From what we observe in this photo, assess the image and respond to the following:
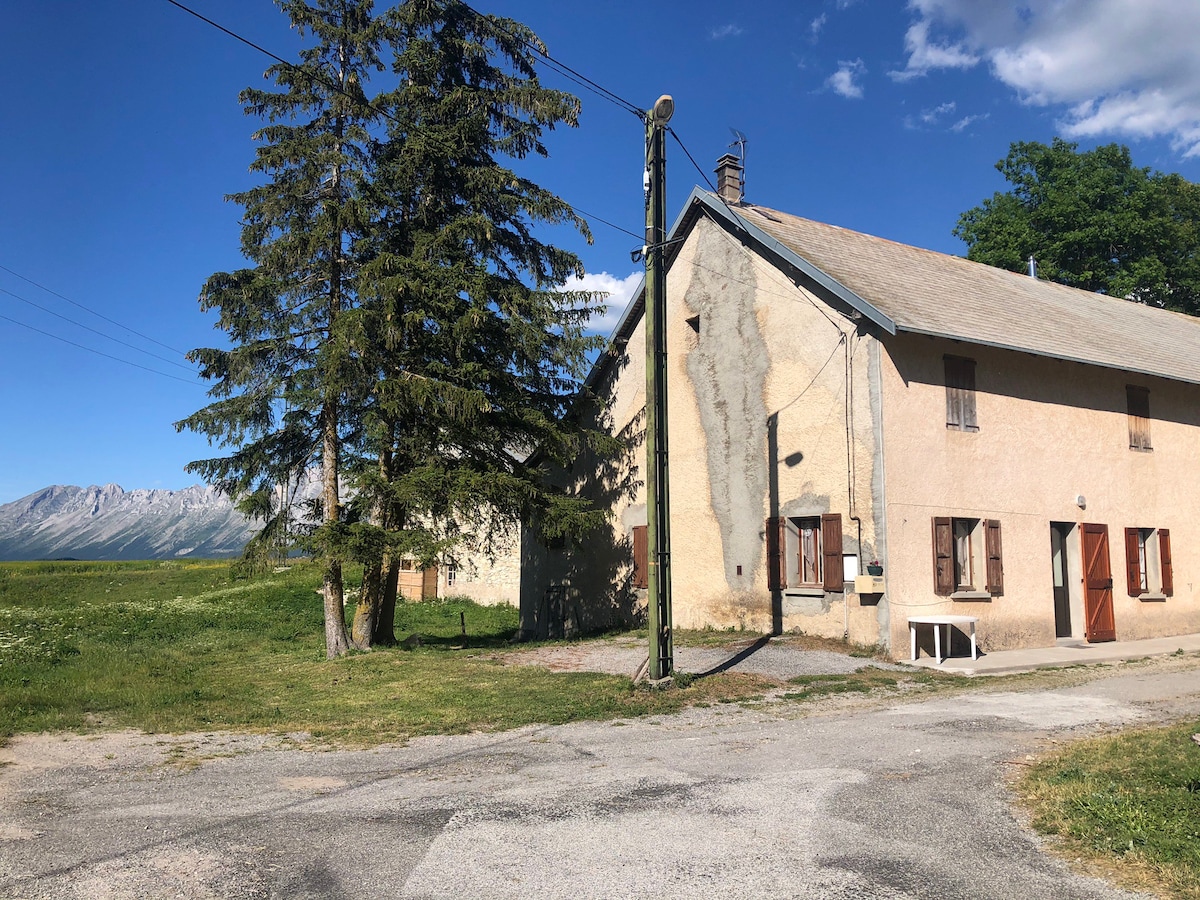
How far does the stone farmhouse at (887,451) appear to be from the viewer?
1426 cm

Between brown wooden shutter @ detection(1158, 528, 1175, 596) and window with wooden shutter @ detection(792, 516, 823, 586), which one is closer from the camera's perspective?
window with wooden shutter @ detection(792, 516, 823, 586)

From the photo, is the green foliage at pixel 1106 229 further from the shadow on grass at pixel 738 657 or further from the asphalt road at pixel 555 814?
the asphalt road at pixel 555 814

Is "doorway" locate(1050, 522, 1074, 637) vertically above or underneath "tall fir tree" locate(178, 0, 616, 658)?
underneath

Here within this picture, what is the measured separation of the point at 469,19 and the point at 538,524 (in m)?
9.70

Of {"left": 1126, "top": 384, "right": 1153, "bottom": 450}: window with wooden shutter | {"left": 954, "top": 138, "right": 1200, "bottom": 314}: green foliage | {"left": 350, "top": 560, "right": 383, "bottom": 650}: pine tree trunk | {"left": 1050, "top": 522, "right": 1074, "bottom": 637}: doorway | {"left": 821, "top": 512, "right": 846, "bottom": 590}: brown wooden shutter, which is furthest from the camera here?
{"left": 954, "top": 138, "right": 1200, "bottom": 314}: green foliage

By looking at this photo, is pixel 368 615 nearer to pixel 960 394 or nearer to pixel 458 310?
pixel 458 310

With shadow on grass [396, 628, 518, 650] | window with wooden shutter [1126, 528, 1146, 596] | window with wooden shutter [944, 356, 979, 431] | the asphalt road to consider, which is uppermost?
window with wooden shutter [944, 356, 979, 431]

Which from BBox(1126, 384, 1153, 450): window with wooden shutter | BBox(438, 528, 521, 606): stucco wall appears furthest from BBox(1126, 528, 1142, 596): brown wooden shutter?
BBox(438, 528, 521, 606): stucco wall

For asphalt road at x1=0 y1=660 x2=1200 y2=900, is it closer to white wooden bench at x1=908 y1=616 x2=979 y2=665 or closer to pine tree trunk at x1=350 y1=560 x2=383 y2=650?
white wooden bench at x1=908 y1=616 x2=979 y2=665

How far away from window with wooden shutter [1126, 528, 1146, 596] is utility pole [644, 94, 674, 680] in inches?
458

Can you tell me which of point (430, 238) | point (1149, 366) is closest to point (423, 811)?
point (430, 238)

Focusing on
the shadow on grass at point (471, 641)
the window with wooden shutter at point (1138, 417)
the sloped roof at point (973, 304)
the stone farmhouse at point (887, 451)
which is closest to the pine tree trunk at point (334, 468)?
the shadow on grass at point (471, 641)

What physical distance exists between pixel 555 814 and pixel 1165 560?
1722 cm

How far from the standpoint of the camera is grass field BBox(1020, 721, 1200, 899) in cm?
452
